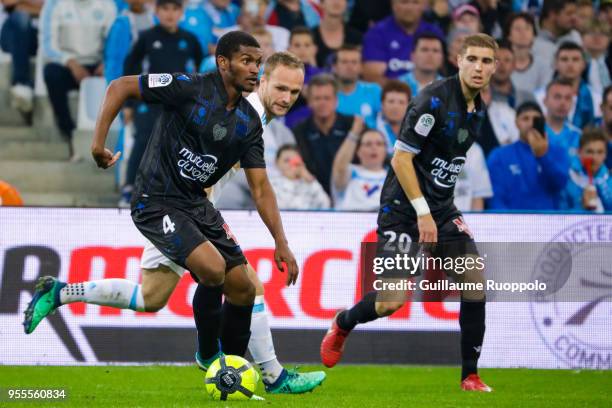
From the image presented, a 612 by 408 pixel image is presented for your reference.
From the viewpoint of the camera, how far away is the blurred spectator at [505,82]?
46.8ft

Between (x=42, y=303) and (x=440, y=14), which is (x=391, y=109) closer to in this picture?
(x=440, y=14)

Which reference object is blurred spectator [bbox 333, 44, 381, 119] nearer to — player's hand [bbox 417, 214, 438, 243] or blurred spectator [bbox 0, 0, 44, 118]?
blurred spectator [bbox 0, 0, 44, 118]

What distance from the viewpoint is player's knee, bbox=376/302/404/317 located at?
8.46 m

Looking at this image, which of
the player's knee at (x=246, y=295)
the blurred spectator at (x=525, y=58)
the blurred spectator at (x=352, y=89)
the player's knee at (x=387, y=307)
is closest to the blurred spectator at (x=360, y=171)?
the blurred spectator at (x=352, y=89)

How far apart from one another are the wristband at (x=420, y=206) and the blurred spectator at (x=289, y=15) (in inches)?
261

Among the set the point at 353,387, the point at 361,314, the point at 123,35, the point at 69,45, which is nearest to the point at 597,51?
the point at 123,35

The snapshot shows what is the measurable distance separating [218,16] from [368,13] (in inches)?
80.6

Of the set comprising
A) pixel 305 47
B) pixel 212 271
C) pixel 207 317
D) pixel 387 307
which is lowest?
Answer: pixel 387 307

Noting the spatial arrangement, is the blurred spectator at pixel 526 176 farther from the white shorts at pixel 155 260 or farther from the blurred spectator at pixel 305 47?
the white shorts at pixel 155 260

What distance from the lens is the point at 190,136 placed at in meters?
7.04

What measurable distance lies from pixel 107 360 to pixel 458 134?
4026 mm

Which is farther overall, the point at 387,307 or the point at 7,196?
the point at 7,196

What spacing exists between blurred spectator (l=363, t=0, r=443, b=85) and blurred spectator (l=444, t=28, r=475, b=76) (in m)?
0.30

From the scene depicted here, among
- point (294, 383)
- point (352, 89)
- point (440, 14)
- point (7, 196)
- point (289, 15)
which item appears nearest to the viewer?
point (294, 383)
